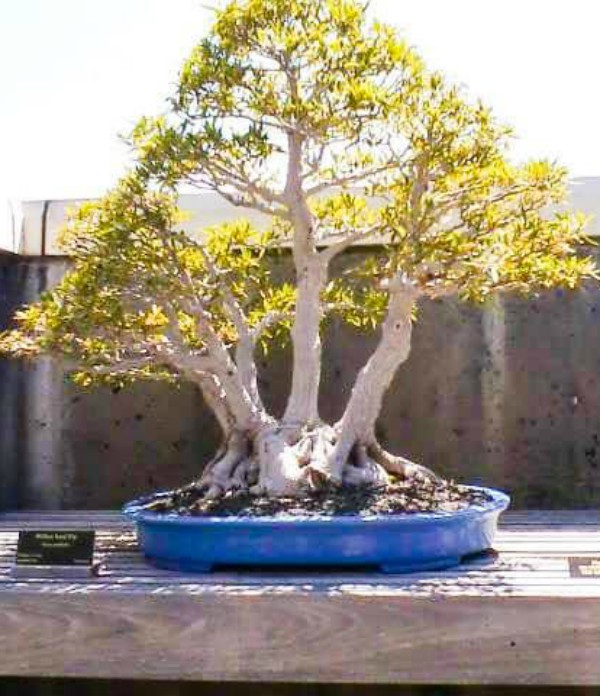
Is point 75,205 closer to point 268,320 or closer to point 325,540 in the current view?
point 268,320

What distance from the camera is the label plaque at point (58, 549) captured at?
140 cm

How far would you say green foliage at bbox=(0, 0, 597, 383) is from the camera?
57.4 inches

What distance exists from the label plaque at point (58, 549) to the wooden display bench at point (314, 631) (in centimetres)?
9

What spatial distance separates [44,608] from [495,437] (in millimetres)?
1174

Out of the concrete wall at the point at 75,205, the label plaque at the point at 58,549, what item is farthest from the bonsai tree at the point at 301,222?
the concrete wall at the point at 75,205

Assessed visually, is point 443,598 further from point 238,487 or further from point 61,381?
point 61,381

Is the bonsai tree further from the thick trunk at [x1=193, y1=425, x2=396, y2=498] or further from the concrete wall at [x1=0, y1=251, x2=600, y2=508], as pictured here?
the concrete wall at [x1=0, y1=251, x2=600, y2=508]

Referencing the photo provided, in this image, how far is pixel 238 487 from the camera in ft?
5.04

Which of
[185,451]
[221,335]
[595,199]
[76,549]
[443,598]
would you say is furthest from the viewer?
[185,451]

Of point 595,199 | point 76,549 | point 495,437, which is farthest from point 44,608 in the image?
point 595,199

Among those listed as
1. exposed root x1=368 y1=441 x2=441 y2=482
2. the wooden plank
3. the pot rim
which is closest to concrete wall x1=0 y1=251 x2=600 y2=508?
exposed root x1=368 y1=441 x2=441 y2=482

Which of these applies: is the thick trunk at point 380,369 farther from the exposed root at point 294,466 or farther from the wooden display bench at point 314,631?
the wooden display bench at point 314,631

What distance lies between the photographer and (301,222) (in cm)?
160

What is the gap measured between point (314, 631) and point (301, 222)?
65 cm
